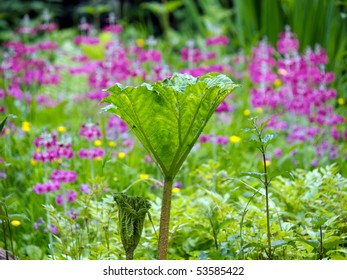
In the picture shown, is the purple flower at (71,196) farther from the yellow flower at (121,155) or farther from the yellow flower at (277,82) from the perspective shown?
the yellow flower at (277,82)

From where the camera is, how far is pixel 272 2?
4.93 meters

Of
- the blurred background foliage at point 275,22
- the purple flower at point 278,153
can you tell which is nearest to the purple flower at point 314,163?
the purple flower at point 278,153

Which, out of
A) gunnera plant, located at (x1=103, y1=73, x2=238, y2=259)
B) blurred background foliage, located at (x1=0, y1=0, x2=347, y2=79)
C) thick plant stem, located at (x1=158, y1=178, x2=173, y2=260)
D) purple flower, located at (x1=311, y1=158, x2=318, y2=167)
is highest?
blurred background foliage, located at (x1=0, y1=0, x2=347, y2=79)

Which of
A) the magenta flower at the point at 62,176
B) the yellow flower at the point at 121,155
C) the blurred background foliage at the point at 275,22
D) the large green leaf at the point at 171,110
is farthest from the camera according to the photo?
the blurred background foliage at the point at 275,22

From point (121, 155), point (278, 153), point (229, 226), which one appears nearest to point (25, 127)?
point (121, 155)

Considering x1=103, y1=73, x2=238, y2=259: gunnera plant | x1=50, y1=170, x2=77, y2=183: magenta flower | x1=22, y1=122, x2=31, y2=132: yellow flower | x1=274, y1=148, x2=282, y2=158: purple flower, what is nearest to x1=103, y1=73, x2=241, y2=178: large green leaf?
x1=103, y1=73, x2=238, y2=259: gunnera plant

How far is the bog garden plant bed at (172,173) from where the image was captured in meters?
1.63

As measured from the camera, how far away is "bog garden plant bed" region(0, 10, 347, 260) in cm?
163

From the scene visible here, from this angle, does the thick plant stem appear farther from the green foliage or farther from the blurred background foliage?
the blurred background foliage

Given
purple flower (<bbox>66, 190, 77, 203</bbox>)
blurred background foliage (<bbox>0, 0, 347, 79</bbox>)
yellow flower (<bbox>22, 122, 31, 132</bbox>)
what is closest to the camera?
purple flower (<bbox>66, 190, 77, 203</bbox>)

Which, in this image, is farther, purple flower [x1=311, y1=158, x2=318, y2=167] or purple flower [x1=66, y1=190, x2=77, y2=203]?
purple flower [x1=311, y1=158, x2=318, y2=167]

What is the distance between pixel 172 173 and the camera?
64.6 inches
